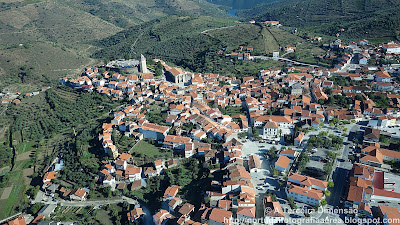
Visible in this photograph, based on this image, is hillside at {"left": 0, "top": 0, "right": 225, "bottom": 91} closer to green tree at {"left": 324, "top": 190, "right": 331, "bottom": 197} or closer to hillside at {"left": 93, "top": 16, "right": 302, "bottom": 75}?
hillside at {"left": 93, "top": 16, "right": 302, "bottom": 75}

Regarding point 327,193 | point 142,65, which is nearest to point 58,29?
point 142,65

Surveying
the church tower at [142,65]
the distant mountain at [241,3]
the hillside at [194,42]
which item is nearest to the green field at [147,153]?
the church tower at [142,65]

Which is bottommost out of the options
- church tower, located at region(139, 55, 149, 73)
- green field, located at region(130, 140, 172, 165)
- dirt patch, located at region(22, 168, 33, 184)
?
dirt patch, located at region(22, 168, 33, 184)

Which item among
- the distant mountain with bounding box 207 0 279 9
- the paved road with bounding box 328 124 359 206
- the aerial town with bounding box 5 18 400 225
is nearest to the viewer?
the aerial town with bounding box 5 18 400 225

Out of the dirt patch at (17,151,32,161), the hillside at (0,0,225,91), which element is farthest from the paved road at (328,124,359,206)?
the hillside at (0,0,225,91)

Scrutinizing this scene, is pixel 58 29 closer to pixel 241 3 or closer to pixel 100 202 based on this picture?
pixel 100 202

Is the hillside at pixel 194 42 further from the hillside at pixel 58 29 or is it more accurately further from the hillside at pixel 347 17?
the hillside at pixel 347 17

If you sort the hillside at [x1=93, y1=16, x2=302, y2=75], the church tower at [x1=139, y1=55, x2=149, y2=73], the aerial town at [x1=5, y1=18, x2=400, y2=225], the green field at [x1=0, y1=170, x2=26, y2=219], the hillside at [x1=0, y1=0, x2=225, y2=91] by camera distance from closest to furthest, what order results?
the aerial town at [x1=5, y1=18, x2=400, y2=225]
the green field at [x1=0, y1=170, x2=26, y2=219]
the church tower at [x1=139, y1=55, x2=149, y2=73]
the hillside at [x1=0, y1=0, x2=225, y2=91]
the hillside at [x1=93, y1=16, x2=302, y2=75]
